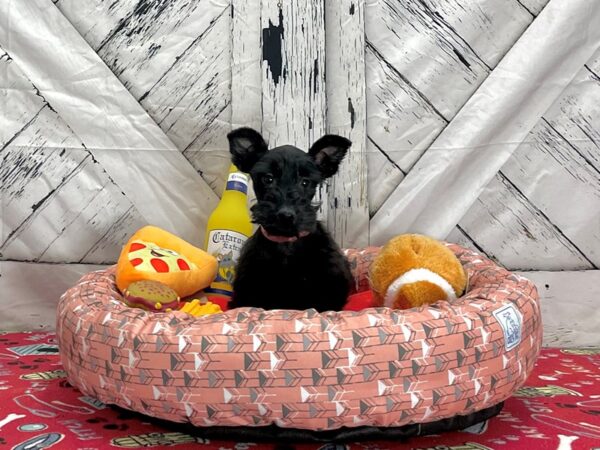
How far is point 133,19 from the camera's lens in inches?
92.4

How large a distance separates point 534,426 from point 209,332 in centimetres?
84

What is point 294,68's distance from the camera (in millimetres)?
2299

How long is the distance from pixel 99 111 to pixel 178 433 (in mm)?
1368

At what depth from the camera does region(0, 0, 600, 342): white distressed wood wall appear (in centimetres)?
228

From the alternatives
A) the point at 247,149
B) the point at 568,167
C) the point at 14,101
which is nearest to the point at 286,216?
the point at 247,149

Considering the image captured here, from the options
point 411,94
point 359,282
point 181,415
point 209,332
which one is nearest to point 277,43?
point 411,94

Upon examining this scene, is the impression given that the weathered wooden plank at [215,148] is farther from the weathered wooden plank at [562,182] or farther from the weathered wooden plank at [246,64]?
the weathered wooden plank at [562,182]

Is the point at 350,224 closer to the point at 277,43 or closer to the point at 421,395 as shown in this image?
the point at 277,43

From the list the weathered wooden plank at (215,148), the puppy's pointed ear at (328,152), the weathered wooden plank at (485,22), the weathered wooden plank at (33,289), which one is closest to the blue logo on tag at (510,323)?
the puppy's pointed ear at (328,152)

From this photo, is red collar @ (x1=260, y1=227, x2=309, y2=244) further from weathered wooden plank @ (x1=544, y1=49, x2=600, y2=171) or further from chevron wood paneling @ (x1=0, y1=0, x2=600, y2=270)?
weathered wooden plank @ (x1=544, y1=49, x2=600, y2=171)

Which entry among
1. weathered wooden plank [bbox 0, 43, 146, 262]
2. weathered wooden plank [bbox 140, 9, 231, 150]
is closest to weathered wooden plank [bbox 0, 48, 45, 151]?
weathered wooden plank [bbox 0, 43, 146, 262]

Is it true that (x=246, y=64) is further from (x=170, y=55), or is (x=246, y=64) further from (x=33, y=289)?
(x=33, y=289)

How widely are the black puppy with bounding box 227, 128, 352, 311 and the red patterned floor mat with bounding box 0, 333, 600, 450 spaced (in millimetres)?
461

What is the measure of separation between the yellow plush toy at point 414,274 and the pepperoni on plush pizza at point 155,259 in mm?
611
